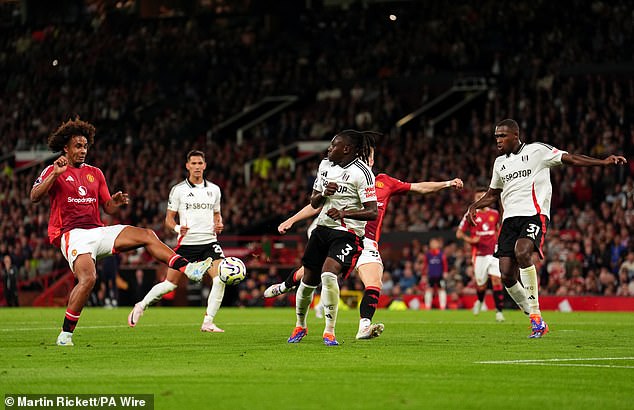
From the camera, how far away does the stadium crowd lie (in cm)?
3234

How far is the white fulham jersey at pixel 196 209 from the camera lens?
17156 mm

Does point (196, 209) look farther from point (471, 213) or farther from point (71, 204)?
point (471, 213)

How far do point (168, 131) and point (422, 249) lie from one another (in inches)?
716

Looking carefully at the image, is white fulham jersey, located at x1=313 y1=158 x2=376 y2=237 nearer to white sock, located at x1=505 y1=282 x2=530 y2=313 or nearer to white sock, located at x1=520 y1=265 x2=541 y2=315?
white sock, located at x1=505 y1=282 x2=530 y2=313

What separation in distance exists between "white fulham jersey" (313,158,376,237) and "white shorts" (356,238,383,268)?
1253 mm

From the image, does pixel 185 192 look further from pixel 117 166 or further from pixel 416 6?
pixel 416 6

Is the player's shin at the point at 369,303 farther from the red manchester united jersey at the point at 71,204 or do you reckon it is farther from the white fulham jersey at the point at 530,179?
the red manchester united jersey at the point at 71,204

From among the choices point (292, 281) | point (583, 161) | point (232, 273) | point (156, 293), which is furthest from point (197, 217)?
point (583, 161)

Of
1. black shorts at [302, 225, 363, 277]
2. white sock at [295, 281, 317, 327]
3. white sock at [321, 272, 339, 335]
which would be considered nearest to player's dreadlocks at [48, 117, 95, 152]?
black shorts at [302, 225, 363, 277]

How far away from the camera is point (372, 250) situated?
14.2 m

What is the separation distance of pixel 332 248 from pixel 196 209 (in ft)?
16.4

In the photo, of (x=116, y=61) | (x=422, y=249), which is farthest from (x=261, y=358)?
(x=116, y=61)

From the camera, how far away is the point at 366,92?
44.6 meters

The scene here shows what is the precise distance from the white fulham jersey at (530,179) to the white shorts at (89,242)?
524 centimetres
